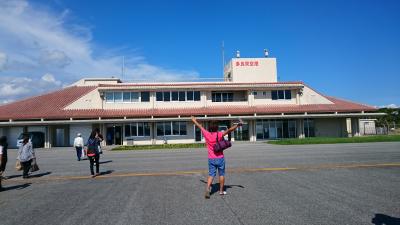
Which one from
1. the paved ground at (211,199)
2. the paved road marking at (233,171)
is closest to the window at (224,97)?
the paved road marking at (233,171)

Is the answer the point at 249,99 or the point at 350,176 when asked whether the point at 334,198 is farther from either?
the point at 249,99

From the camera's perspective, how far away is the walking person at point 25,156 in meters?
12.5

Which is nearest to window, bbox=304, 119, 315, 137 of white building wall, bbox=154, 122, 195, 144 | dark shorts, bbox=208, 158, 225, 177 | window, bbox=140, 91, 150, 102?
white building wall, bbox=154, 122, 195, 144

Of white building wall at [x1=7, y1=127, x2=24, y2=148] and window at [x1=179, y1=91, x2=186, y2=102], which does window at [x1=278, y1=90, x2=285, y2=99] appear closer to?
window at [x1=179, y1=91, x2=186, y2=102]

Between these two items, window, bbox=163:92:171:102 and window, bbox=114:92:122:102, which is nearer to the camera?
window, bbox=114:92:122:102

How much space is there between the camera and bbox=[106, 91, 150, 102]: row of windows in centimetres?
3756

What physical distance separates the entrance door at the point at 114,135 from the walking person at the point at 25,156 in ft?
75.6

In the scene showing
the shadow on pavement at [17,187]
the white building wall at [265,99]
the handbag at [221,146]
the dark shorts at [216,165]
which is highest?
the white building wall at [265,99]

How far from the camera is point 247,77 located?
4366cm

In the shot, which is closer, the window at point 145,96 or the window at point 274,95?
the window at point 145,96

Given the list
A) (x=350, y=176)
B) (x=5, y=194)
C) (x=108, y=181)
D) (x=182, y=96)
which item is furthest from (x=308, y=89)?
(x=5, y=194)

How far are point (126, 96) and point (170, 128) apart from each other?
6260 mm

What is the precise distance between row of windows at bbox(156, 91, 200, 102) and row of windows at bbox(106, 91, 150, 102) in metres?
1.49

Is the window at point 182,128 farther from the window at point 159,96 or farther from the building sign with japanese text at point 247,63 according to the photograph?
the building sign with japanese text at point 247,63
